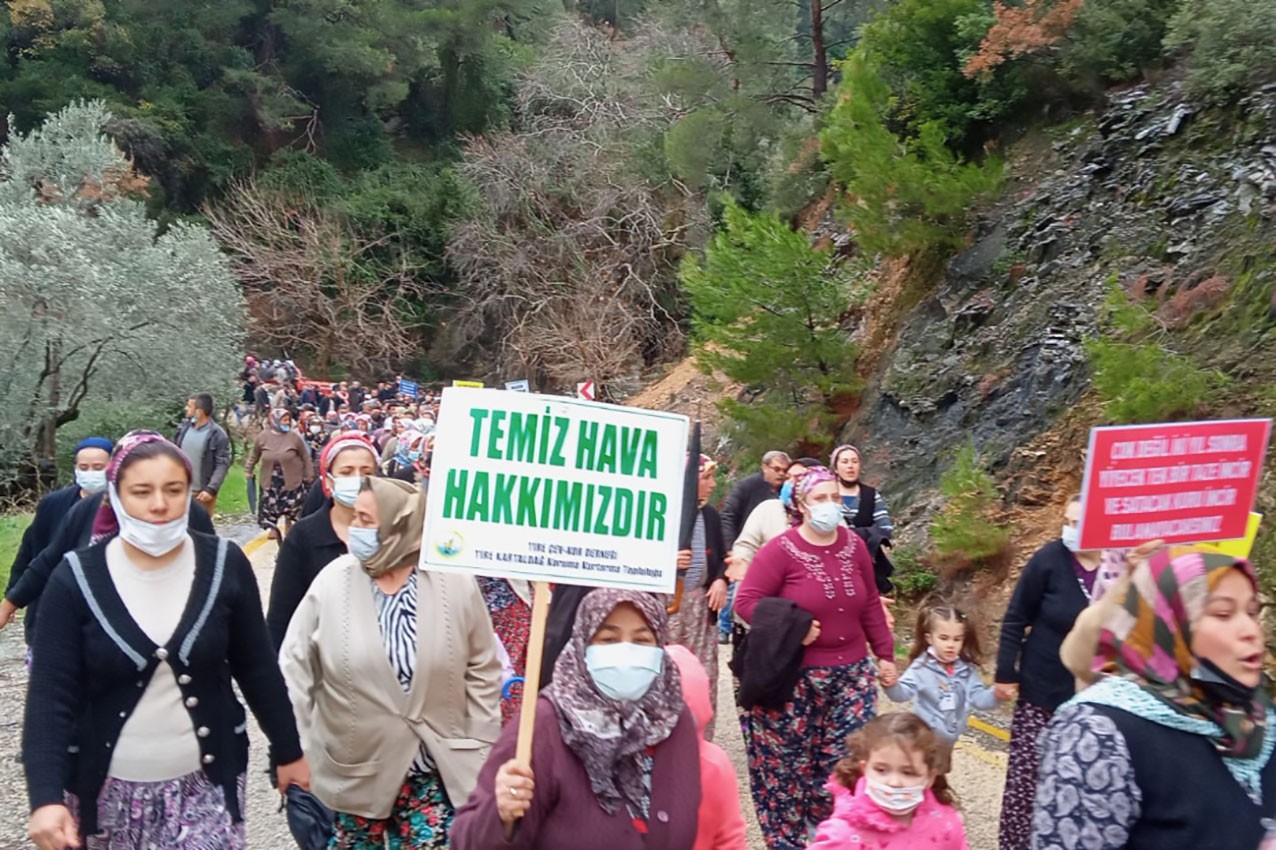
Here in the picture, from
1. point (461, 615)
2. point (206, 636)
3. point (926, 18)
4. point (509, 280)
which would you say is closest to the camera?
point (206, 636)

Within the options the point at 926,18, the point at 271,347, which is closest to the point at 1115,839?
the point at 926,18

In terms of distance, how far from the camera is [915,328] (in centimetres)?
1523

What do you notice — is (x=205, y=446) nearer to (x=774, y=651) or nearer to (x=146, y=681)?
(x=774, y=651)

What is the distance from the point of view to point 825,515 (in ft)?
17.4

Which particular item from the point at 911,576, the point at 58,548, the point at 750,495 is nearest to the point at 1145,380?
the point at 911,576

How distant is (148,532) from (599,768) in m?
1.77

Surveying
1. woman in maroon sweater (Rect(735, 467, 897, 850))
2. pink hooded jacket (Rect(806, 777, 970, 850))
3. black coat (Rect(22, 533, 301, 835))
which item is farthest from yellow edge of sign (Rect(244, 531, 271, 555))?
pink hooded jacket (Rect(806, 777, 970, 850))

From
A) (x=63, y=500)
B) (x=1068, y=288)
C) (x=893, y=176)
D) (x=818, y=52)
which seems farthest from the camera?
(x=818, y=52)

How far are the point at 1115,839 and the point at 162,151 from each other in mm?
45443

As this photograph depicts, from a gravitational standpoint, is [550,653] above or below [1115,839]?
above

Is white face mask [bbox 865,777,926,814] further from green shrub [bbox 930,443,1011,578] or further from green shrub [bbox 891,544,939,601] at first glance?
green shrub [bbox 891,544,939,601]

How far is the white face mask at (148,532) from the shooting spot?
Answer: 143 inches

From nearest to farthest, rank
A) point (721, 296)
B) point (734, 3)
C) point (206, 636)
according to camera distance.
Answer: point (206, 636) < point (721, 296) < point (734, 3)

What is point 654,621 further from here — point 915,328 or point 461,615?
point 915,328
